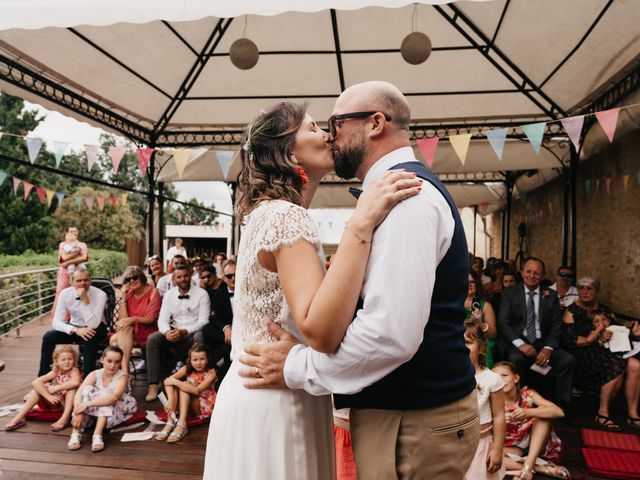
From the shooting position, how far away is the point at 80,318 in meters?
4.87

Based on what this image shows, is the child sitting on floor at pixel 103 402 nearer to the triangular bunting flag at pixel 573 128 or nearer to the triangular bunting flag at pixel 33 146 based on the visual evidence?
the triangular bunting flag at pixel 33 146

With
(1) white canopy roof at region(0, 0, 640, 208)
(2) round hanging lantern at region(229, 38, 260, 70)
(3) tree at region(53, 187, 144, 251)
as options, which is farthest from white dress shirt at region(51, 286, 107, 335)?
(3) tree at region(53, 187, 144, 251)

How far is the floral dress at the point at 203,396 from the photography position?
4.14 metres

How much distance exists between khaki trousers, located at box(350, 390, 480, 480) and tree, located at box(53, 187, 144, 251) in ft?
95.1

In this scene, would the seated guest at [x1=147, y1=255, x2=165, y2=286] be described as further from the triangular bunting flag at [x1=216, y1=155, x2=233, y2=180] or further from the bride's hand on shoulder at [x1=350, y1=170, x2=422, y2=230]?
the bride's hand on shoulder at [x1=350, y1=170, x2=422, y2=230]

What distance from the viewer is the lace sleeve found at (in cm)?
119

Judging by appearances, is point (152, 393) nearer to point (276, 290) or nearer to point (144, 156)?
point (144, 156)

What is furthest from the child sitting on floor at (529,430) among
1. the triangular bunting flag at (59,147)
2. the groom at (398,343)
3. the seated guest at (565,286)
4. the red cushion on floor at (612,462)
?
the triangular bunting flag at (59,147)

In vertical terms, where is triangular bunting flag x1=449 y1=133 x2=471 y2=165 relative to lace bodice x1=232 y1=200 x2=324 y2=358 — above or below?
above

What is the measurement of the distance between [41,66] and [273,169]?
13.4ft

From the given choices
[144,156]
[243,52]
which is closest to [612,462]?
[243,52]

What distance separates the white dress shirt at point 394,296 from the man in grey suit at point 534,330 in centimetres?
373

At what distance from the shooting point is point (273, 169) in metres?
1.40

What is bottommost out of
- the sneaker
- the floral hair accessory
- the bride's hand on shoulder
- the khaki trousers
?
the sneaker
